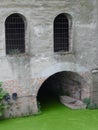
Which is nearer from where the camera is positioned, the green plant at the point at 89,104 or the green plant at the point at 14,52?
the green plant at the point at 14,52

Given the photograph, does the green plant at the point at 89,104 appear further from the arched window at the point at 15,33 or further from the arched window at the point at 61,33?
the arched window at the point at 15,33

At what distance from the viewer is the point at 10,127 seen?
569 inches

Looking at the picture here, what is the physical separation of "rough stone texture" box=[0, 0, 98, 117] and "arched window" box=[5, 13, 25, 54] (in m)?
0.36

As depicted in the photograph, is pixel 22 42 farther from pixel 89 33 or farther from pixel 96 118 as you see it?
pixel 96 118

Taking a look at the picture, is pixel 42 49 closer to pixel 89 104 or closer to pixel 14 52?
pixel 14 52

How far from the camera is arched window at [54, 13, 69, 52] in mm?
16234

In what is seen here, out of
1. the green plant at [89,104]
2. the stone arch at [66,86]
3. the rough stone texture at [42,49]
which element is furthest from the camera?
the stone arch at [66,86]

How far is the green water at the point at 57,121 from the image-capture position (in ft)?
47.7

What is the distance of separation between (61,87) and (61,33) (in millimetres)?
3421

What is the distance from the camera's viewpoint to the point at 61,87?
1881 cm

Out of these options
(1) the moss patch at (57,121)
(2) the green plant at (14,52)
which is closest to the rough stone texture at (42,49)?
(2) the green plant at (14,52)

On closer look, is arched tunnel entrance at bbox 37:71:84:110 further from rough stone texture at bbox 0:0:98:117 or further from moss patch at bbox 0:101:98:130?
moss patch at bbox 0:101:98:130

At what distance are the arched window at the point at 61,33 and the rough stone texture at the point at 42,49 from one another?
31cm

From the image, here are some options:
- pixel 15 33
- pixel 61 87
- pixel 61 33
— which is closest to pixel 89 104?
pixel 61 87
